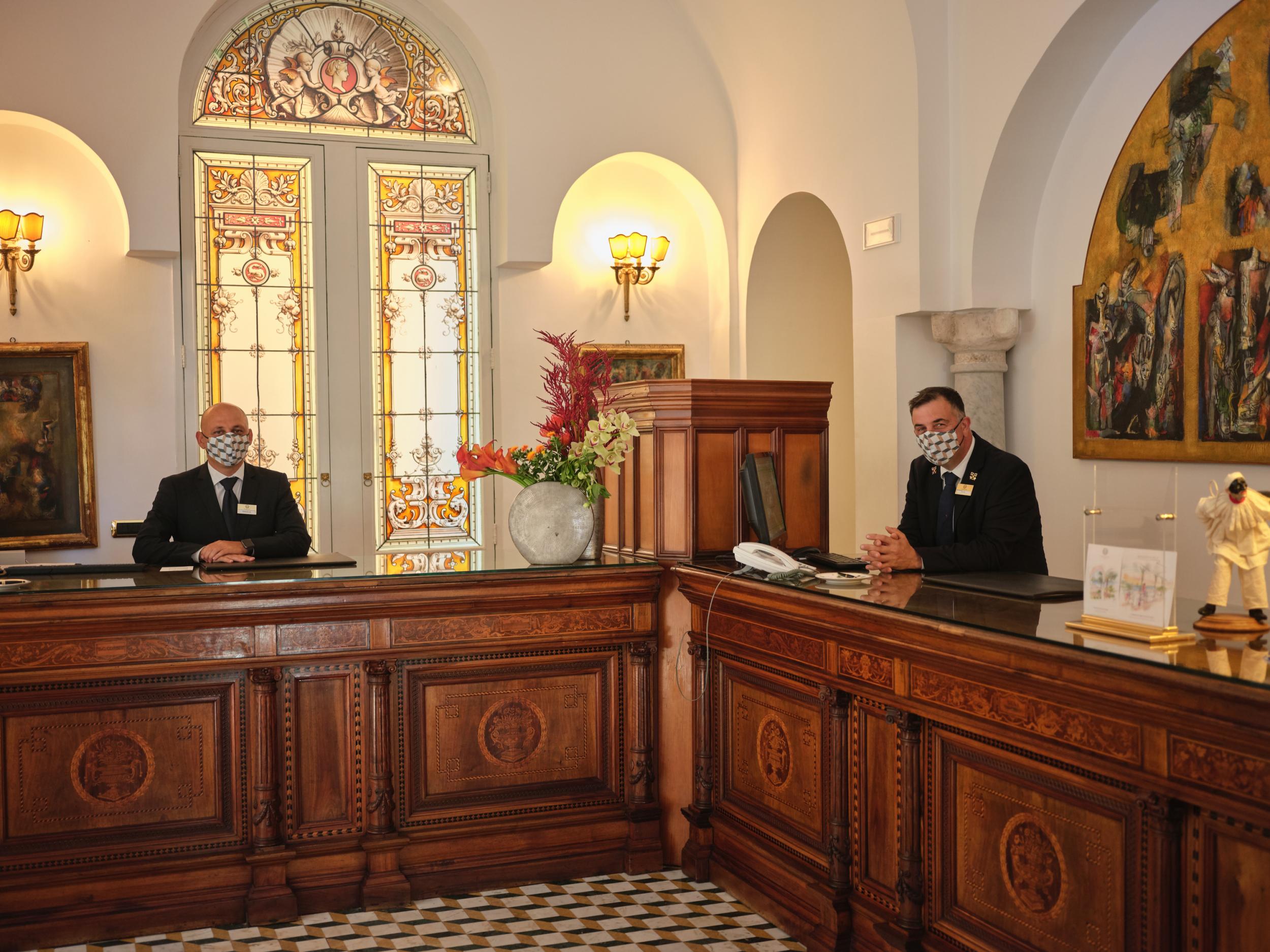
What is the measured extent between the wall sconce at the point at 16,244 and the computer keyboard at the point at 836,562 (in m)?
5.69

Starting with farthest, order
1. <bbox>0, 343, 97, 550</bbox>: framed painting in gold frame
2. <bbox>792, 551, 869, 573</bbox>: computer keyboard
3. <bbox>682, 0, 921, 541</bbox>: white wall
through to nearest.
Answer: <bbox>0, 343, 97, 550</bbox>: framed painting in gold frame < <bbox>682, 0, 921, 541</bbox>: white wall < <bbox>792, 551, 869, 573</bbox>: computer keyboard

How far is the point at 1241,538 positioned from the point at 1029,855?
99 cm

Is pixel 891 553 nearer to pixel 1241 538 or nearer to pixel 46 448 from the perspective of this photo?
pixel 1241 538

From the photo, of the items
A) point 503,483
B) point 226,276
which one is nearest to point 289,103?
point 226,276

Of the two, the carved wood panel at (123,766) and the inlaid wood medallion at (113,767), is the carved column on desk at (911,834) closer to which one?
the carved wood panel at (123,766)

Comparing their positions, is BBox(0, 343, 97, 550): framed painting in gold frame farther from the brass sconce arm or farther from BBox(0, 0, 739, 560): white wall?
the brass sconce arm

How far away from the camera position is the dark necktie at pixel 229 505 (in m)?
5.57

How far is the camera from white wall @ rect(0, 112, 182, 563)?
7.84m

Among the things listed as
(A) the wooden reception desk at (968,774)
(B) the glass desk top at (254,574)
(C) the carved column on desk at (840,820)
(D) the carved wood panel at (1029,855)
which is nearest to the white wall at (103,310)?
(B) the glass desk top at (254,574)

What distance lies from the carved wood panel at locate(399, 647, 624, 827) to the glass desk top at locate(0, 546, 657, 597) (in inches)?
14.5

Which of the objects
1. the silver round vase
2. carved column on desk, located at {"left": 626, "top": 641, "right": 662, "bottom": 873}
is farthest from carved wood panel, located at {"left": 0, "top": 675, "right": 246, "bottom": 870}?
carved column on desk, located at {"left": 626, "top": 641, "right": 662, "bottom": 873}

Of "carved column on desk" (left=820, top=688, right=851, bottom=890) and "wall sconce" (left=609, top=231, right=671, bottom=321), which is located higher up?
"wall sconce" (left=609, top=231, right=671, bottom=321)

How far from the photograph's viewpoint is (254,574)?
4.55 metres

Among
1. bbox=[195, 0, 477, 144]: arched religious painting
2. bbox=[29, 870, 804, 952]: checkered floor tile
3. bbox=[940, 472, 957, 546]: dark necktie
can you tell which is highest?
bbox=[195, 0, 477, 144]: arched religious painting
